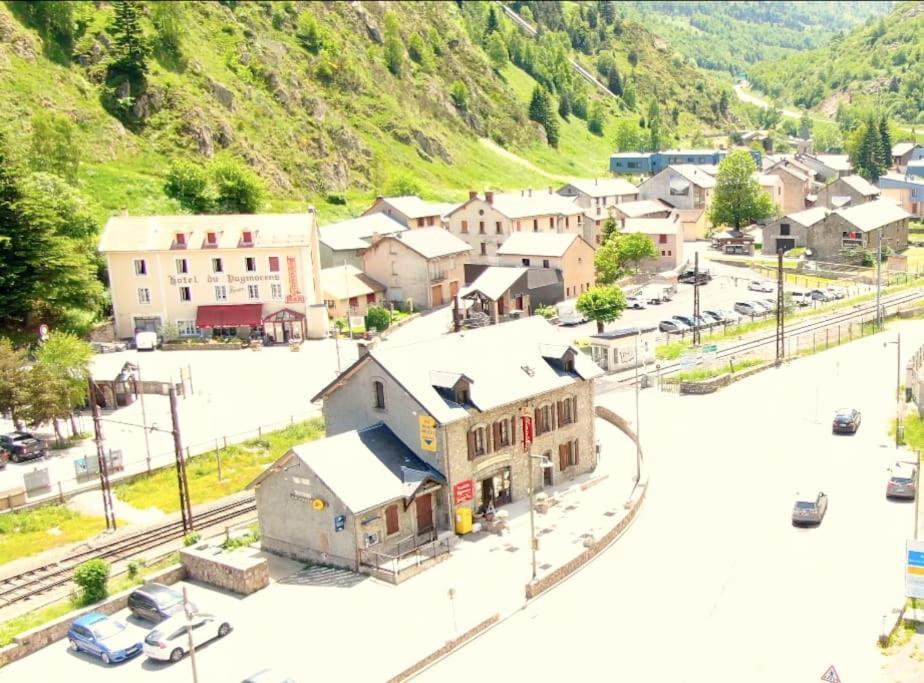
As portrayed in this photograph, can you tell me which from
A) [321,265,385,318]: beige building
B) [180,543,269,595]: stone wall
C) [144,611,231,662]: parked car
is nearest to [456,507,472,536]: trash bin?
[180,543,269,595]: stone wall

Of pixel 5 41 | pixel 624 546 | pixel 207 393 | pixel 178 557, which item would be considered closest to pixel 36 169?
pixel 5 41

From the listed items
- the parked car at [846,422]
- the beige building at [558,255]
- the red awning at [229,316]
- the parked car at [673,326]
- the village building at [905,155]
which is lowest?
the parked car at [846,422]

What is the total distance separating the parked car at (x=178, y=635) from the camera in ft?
99.0

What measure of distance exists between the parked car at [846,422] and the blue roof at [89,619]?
35996 millimetres

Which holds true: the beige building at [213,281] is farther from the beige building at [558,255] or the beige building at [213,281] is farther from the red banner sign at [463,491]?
the red banner sign at [463,491]

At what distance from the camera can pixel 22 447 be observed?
5134 centimetres

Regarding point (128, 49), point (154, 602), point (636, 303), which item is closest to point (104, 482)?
point (154, 602)

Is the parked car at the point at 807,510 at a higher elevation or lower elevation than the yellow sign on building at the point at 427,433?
lower

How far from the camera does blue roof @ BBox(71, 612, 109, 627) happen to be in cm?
3130

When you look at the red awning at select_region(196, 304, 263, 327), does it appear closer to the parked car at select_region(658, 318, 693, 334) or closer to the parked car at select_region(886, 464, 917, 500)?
the parked car at select_region(658, 318, 693, 334)

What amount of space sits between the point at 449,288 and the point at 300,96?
55556 millimetres

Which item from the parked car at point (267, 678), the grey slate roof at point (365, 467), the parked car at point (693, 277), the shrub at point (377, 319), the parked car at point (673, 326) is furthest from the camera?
the parked car at point (693, 277)

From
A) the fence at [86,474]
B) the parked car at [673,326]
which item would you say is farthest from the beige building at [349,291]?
the fence at [86,474]

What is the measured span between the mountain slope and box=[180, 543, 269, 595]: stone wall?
62808 millimetres
